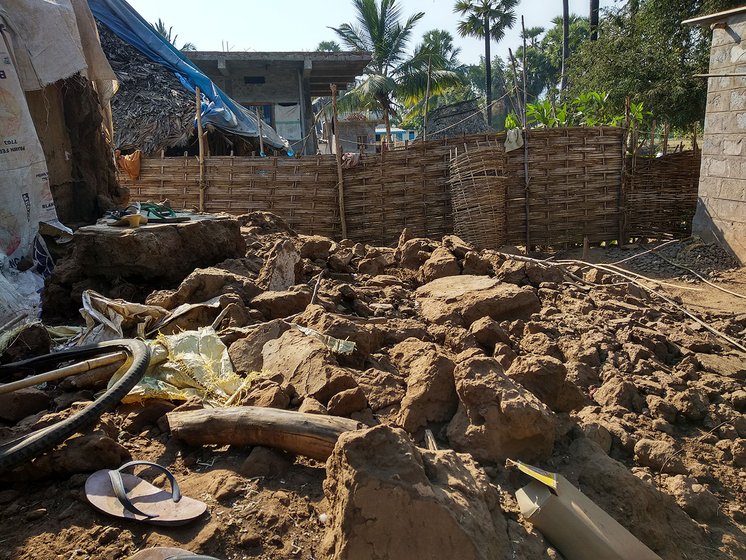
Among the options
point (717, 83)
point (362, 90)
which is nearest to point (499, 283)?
point (717, 83)

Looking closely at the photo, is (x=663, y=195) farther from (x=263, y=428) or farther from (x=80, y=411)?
(x=80, y=411)

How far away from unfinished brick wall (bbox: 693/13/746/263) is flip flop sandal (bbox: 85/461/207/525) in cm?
933

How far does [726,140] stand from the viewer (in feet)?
30.6

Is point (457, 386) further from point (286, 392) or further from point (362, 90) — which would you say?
point (362, 90)

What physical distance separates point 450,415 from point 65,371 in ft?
6.91

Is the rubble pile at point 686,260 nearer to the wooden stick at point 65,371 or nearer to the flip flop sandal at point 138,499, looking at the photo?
the wooden stick at point 65,371

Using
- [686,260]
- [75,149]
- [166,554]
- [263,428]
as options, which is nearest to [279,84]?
[75,149]

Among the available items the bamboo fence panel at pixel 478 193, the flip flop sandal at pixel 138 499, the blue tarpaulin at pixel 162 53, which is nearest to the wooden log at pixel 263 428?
the flip flop sandal at pixel 138 499

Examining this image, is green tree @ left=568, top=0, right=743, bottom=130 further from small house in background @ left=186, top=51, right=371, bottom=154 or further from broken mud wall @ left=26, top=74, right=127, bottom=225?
broken mud wall @ left=26, top=74, right=127, bottom=225

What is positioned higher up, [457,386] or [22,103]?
[22,103]

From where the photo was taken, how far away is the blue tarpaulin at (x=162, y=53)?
1308cm

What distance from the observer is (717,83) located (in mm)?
9539

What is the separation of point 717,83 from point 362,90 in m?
16.3

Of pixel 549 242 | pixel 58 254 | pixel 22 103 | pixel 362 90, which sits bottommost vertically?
pixel 549 242
